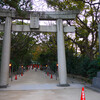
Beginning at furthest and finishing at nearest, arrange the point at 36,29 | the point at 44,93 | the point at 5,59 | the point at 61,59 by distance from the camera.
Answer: the point at 36,29 → the point at 61,59 → the point at 5,59 → the point at 44,93

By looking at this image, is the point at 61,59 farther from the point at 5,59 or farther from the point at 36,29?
the point at 5,59

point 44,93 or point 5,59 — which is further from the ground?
point 5,59

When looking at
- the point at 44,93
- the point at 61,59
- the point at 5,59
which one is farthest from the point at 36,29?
the point at 44,93

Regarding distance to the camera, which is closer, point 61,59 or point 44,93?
point 44,93

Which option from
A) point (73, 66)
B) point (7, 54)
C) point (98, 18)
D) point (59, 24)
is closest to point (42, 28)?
point (59, 24)

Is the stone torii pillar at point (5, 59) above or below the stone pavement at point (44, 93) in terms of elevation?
above

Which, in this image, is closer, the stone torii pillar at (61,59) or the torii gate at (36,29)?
the torii gate at (36,29)

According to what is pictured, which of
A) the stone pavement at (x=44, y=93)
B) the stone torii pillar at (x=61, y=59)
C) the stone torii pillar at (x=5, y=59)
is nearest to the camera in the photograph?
the stone pavement at (x=44, y=93)

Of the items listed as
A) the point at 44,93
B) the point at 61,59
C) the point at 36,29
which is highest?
the point at 36,29

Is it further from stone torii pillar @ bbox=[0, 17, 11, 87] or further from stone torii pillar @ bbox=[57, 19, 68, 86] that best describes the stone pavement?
stone torii pillar @ bbox=[57, 19, 68, 86]

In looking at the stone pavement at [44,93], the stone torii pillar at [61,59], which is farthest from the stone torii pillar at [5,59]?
the stone torii pillar at [61,59]

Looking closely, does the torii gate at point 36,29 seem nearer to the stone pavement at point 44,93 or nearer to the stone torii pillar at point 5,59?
the stone torii pillar at point 5,59

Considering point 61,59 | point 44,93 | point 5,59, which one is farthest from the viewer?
point 61,59

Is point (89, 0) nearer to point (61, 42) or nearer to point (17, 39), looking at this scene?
point (61, 42)
